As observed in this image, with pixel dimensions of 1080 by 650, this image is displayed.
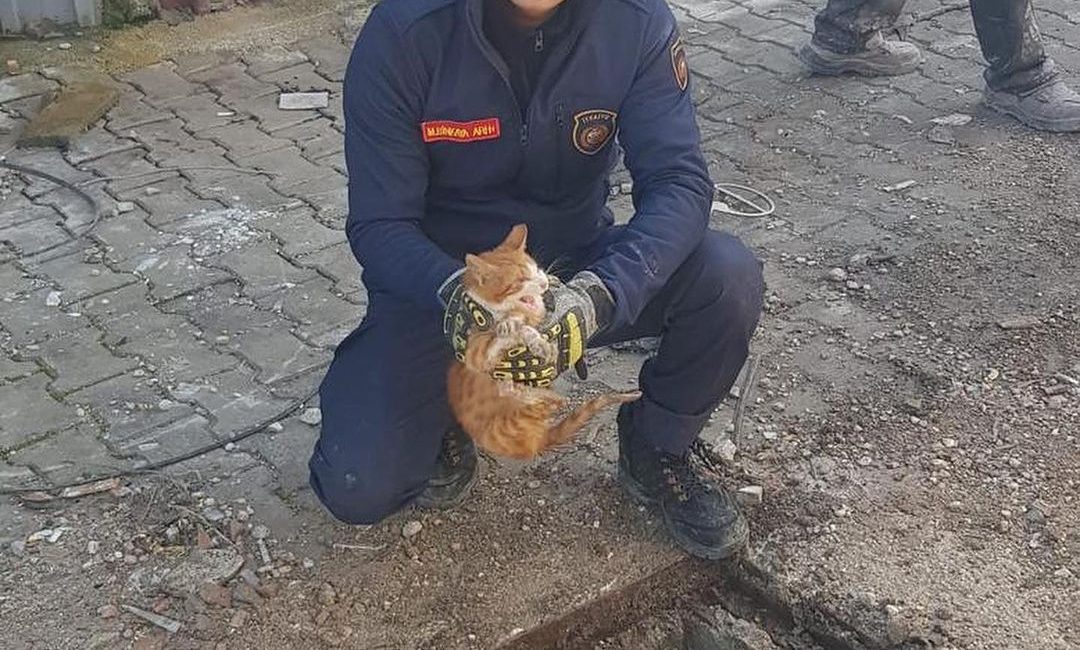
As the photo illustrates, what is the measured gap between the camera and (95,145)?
16.9 feet

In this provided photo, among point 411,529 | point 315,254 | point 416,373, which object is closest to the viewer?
point 416,373

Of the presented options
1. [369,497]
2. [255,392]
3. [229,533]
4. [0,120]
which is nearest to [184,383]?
[255,392]

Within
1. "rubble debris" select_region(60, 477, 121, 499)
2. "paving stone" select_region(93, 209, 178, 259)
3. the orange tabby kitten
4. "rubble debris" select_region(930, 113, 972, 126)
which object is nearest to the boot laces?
the orange tabby kitten

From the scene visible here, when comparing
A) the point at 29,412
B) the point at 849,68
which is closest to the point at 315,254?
the point at 29,412

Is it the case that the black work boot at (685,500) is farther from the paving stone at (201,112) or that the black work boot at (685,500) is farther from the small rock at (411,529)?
the paving stone at (201,112)

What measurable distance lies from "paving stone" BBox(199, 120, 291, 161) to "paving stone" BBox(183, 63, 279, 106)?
10.7 inches

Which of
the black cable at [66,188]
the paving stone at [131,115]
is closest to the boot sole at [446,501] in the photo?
the black cable at [66,188]

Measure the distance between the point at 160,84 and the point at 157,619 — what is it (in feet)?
11.0

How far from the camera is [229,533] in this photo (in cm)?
311

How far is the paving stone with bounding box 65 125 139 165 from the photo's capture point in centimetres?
505

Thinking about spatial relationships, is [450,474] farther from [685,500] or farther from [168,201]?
[168,201]

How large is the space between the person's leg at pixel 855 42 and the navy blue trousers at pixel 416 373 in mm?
2874

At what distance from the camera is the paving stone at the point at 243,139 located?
5090mm

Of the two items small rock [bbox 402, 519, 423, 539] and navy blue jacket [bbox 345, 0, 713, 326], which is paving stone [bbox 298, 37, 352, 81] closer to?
navy blue jacket [bbox 345, 0, 713, 326]
